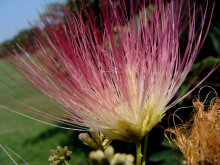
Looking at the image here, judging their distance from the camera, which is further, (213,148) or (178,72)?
(178,72)

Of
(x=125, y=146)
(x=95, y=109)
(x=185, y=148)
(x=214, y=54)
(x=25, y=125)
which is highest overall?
(x=95, y=109)

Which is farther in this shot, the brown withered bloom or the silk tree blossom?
the silk tree blossom

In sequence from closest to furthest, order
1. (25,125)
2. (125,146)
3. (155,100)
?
(155,100) < (125,146) < (25,125)

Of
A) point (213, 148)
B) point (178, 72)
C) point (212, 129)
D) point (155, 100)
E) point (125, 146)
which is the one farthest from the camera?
point (125, 146)

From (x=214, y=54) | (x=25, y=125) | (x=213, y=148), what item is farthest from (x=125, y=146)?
(x=25, y=125)

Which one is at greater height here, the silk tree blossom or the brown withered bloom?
the silk tree blossom

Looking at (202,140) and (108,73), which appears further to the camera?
(108,73)

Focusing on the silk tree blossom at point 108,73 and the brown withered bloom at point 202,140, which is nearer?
the brown withered bloom at point 202,140

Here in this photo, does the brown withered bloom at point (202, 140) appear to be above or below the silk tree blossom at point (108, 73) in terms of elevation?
below

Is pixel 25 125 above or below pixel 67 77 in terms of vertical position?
below

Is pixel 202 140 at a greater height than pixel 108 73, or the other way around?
pixel 108 73

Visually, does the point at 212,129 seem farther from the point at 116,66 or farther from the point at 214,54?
the point at 214,54
